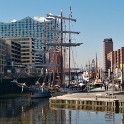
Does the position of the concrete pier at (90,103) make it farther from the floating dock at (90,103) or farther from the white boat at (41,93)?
the white boat at (41,93)

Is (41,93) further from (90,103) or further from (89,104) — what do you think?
(90,103)

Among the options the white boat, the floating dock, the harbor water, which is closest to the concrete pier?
the floating dock

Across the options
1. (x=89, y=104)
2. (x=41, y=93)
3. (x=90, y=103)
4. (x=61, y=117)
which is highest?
(x=41, y=93)

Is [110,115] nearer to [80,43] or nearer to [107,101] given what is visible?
[107,101]

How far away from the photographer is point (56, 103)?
79.8 m

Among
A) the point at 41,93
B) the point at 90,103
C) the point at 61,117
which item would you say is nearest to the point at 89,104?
the point at 90,103

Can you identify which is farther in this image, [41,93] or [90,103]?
[41,93]

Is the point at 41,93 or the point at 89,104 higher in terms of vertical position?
the point at 41,93

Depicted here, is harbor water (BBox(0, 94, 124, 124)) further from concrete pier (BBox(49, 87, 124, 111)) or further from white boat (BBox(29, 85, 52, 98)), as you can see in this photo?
white boat (BBox(29, 85, 52, 98))

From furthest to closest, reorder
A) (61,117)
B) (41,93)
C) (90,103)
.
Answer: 1. (41,93)
2. (90,103)
3. (61,117)

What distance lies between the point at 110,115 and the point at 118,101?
8760 mm

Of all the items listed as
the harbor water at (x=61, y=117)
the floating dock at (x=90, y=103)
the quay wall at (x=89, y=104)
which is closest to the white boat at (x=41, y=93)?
the floating dock at (x=90, y=103)

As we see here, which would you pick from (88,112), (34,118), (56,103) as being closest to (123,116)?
(88,112)

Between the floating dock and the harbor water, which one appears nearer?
the harbor water
